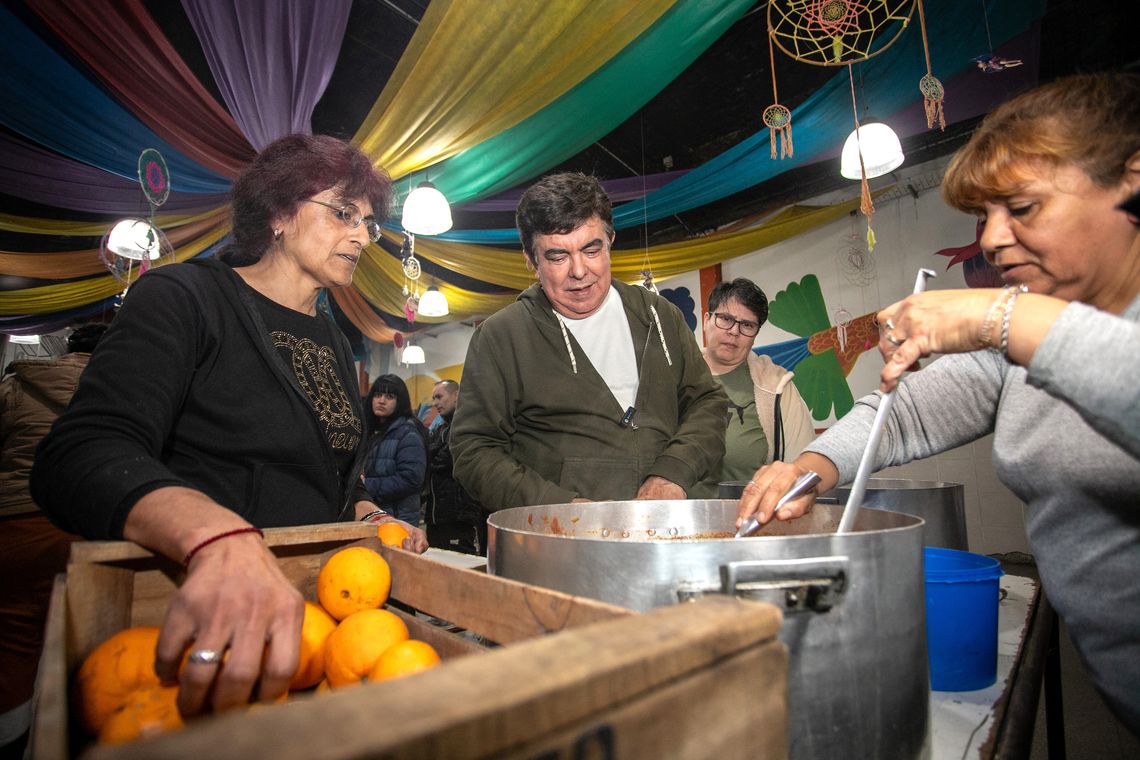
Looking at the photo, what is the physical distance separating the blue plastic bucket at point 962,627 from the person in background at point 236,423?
793 mm

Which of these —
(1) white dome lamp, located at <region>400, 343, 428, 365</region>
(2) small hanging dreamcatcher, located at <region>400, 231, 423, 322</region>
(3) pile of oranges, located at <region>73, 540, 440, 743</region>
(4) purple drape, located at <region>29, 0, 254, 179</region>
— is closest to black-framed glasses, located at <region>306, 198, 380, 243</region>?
(3) pile of oranges, located at <region>73, 540, 440, 743</region>

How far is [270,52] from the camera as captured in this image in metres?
2.80

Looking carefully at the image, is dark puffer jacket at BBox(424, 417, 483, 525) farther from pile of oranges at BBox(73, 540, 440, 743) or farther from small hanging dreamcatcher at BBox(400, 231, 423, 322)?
pile of oranges at BBox(73, 540, 440, 743)

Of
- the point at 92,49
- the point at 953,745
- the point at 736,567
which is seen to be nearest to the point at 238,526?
the point at 736,567

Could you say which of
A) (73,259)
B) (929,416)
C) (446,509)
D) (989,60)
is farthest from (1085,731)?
(73,259)

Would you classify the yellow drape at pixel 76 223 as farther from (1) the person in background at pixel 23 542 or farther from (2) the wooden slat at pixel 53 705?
(2) the wooden slat at pixel 53 705

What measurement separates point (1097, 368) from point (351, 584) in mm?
845

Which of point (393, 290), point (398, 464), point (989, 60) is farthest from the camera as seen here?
point (393, 290)

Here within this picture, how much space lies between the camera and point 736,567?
0.47 m

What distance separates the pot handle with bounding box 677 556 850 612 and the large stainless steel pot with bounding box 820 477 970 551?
838 millimetres

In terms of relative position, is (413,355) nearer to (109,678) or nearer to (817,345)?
(817,345)

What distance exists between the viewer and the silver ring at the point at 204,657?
472 millimetres

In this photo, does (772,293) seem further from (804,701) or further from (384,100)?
(804,701)

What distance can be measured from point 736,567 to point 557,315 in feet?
3.70
